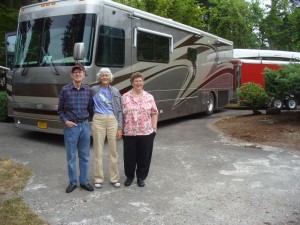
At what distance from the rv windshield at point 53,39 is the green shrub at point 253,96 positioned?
7.61m

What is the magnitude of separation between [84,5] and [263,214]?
220 inches

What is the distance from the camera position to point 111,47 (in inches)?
343

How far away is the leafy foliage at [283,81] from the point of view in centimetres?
1098

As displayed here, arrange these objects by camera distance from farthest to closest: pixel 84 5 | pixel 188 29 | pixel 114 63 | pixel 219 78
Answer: pixel 219 78
pixel 188 29
pixel 114 63
pixel 84 5

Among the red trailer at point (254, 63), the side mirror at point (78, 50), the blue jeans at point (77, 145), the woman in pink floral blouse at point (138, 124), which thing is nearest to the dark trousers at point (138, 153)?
the woman in pink floral blouse at point (138, 124)

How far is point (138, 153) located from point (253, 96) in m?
8.91

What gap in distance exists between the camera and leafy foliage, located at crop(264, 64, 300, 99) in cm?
1098

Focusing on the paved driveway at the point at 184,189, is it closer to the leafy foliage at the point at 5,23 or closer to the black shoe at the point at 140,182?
the black shoe at the point at 140,182

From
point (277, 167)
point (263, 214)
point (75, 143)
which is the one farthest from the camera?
point (277, 167)

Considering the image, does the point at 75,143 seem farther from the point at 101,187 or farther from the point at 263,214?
the point at 263,214

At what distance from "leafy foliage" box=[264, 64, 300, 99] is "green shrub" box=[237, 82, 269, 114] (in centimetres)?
194

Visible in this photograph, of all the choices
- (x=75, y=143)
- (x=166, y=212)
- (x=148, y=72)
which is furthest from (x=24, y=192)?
(x=148, y=72)

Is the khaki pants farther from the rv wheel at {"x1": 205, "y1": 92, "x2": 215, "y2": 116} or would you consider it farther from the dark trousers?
the rv wheel at {"x1": 205, "y1": 92, "x2": 215, "y2": 116}

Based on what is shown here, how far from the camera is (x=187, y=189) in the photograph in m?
5.88
